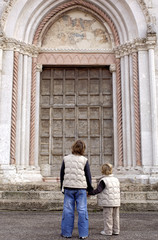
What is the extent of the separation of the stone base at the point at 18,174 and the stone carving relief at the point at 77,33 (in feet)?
13.5

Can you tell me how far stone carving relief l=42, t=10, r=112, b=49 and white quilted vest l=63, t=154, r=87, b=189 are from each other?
21.5 ft

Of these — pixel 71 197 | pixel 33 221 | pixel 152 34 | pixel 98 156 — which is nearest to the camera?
pixel 71 197

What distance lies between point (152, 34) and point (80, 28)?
250 centimetres

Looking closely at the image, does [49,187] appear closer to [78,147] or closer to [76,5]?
[78,147]

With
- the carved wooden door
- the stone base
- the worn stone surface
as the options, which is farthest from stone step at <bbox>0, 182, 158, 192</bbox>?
the carved wooden door

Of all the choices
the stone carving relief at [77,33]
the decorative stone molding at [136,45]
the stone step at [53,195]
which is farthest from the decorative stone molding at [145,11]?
the stone step at [53,195]

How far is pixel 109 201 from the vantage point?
157 inches

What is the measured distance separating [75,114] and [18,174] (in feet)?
9.03

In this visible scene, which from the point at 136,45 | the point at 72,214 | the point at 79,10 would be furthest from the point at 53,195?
the point at 79,10

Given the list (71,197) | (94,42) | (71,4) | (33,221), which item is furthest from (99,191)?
(71,4)

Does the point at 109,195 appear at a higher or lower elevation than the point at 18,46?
lower

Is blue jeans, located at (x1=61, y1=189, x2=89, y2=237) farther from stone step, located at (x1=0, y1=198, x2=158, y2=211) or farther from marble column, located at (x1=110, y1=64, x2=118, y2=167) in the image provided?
marble column, located at (x1=110, y1=64, x2=118, y2=167)

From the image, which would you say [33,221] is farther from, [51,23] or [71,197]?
[51,23]

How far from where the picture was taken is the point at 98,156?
9.64 meters
